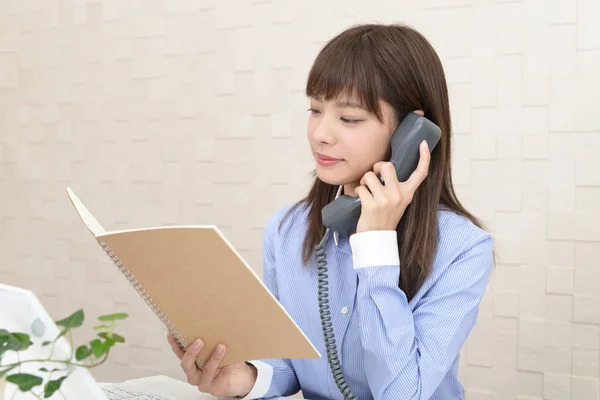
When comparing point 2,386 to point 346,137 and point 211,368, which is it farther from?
point 346,137

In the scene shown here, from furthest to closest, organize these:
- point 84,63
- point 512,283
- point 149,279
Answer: point 84,63 < point 512,283 < point 149,279

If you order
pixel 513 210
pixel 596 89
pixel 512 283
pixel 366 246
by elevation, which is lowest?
pixel 512 283

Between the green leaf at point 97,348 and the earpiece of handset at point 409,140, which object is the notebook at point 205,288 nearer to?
the green leaf at point 97,348

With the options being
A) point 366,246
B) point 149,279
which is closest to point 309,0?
point 366,246

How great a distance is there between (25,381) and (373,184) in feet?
2.79

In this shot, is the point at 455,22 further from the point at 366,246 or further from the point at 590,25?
the point at 366,246

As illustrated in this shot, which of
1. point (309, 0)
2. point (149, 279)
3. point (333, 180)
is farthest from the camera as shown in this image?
point (309, 0)

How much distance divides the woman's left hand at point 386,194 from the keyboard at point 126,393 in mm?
486

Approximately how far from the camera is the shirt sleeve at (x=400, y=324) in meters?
1.32

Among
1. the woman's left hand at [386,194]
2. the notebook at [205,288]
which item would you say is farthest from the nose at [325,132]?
the notebook at [205,288]

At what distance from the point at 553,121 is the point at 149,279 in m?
1.38

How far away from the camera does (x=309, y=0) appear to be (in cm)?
242

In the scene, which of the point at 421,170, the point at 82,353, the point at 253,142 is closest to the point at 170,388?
the point at 421,170

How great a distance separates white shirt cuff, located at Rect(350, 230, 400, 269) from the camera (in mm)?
1360
